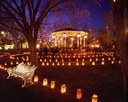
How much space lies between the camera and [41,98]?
25.7 ft

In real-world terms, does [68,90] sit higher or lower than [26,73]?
lower

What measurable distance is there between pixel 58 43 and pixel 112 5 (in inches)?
1144

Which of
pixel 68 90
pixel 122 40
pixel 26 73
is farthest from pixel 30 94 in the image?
pixel 122 40

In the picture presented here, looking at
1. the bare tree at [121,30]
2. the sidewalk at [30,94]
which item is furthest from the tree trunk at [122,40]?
the sidewalk at [30,94]

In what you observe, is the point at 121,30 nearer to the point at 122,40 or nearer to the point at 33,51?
the point at 122,40

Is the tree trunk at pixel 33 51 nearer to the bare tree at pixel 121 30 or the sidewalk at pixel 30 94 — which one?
the sidewalk at pixel 30 94

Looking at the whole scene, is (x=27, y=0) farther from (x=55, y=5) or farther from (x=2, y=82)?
(x=2, y=82)

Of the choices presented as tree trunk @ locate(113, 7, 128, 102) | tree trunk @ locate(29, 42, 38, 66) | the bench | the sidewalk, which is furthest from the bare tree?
tree trunk @ locate(29, 42, 38, 66)

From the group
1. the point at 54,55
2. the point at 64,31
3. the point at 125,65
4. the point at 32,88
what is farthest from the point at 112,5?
the point at 64,31

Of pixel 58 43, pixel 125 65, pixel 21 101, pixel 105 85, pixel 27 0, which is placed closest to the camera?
pixel 125 65

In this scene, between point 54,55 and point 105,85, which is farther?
point 54,55

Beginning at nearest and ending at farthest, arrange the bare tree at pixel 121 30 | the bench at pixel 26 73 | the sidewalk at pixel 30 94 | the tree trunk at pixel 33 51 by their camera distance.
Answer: the bare tree at pixel 121 30 < the sidewalk at pixel 30 94 < the bench at pixel 26 73 < the tree trunk at pixel 33 51

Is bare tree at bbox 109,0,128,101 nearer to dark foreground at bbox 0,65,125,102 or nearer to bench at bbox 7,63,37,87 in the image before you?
dark foreground at bbox 0,65,125,102

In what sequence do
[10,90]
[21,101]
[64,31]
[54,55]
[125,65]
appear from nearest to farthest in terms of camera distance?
[125,65] → [21,101] → [10,90] → [54,55] → [64,31]
